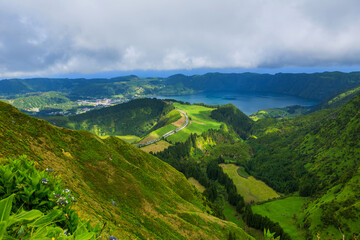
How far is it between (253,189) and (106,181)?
559 feet

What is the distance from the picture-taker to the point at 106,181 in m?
49.4

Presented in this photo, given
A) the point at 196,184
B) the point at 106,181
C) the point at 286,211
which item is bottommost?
the point at 286,211

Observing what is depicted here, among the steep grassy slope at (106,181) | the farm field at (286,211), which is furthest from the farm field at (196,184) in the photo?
the steep grassy slope at (106,181)

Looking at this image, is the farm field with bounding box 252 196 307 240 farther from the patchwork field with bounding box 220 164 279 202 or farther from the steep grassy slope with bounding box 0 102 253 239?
the steep grassy slope with bounding box 0 102 253 239

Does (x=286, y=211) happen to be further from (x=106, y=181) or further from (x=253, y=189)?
(x=106, y=181)

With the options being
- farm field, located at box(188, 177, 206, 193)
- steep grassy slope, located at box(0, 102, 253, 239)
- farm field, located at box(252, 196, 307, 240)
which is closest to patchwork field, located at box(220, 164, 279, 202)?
farm field, located at box(252, 196, 307, 240)

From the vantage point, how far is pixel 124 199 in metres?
47.1

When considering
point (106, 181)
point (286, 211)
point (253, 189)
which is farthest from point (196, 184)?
point (106, 181)

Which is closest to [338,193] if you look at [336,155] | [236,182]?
[236,182]

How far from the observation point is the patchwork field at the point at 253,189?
6668 inches

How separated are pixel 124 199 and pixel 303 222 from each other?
13079 cm

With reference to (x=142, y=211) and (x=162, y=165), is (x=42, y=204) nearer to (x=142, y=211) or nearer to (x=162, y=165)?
(x=142, y=211)

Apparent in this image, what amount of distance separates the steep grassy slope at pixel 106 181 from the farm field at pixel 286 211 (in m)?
73.9

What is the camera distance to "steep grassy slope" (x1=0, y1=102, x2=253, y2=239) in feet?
118
